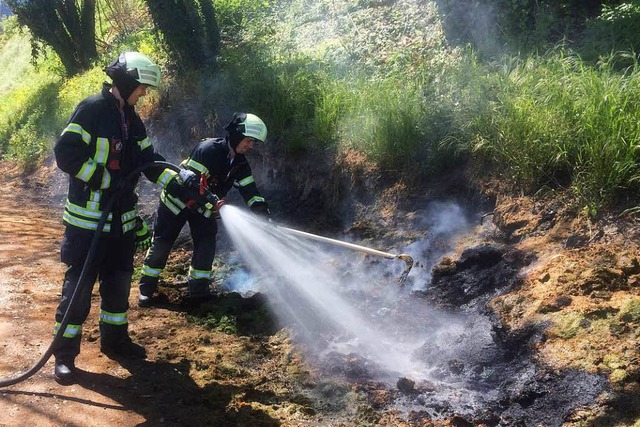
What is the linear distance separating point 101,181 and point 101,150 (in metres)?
0.22

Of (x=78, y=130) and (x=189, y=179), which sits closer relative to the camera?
(x=78, y=130)

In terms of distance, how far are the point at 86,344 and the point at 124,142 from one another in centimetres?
176

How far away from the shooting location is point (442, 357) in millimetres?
4555

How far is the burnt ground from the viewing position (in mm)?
3820

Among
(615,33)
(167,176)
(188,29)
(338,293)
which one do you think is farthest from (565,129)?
(188,29)

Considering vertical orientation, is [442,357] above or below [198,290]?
above

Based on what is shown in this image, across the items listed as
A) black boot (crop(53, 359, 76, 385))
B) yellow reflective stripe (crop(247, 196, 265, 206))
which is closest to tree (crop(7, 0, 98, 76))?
yellow reflective stripe (crop(247, 196, 265, 206))

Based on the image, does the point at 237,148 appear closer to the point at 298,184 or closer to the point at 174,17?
the point at 298,184

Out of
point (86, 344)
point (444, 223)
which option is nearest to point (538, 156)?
point (444, 223)

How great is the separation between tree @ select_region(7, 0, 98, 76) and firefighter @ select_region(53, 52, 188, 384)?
11.8 meters

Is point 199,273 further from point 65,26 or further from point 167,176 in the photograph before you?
point 65,26

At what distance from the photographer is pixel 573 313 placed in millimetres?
4168

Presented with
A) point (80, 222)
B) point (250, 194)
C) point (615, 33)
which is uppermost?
point (615, 33)

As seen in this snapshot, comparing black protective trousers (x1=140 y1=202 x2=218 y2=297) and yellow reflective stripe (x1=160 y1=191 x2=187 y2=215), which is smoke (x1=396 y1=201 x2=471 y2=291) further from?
yellow reflective stripe (x1=160 y1=191 x2=187 y2=215)
